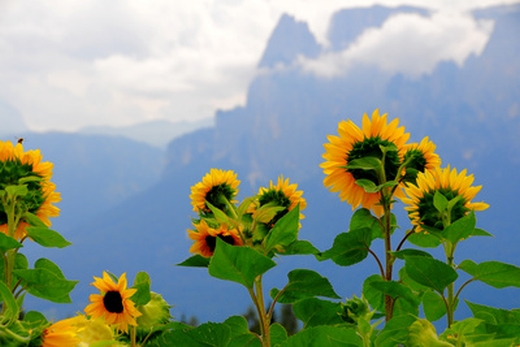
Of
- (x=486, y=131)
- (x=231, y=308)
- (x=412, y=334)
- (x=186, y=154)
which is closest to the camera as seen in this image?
(x=412, y=334)

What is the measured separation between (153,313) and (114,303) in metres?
0.06

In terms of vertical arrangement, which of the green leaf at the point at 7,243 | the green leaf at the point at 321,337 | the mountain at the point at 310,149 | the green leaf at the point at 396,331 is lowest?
the green leaf at the point at 321,337

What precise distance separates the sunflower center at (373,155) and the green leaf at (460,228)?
0.24 m

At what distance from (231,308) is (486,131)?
2764cm

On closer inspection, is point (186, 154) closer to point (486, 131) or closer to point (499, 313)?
point (486, 131)

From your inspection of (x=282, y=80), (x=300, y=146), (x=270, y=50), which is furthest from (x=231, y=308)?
(x=270, y=50)

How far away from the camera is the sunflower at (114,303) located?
935mm

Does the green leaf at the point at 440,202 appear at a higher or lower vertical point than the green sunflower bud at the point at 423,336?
higher

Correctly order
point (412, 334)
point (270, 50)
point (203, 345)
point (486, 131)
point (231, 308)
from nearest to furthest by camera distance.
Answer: point (412, 334) → point (203, 345) → point (486, 131) → point (231, 308) → point (270, 50)

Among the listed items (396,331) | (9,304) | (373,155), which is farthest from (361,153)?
(9,304)

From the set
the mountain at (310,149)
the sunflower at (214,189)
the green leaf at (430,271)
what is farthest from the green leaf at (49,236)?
the mountain at (310,149)

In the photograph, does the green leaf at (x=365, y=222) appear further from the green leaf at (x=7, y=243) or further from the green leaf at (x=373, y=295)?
the green leaf at (x=7, y=243)

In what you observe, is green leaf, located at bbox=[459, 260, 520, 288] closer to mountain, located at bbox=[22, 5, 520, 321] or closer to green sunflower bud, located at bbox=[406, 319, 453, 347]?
green sunflower bud, located at bbox=[406, 319, 453, 347]

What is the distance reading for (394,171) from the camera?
95 cm
